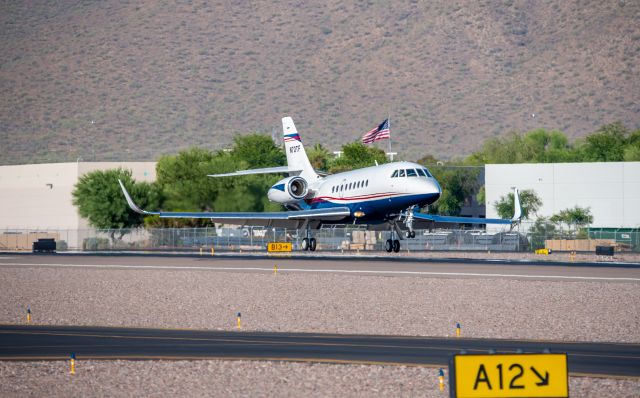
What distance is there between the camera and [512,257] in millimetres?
57594

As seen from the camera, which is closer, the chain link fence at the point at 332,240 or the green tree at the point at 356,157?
the chain link fence at the point at 332,240

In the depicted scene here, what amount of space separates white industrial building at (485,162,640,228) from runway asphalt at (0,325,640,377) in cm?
6348

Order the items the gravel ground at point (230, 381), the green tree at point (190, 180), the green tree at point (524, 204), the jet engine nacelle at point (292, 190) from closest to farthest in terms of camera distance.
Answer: the gravel ground at point (230, 381)
the jet engine nacelle at point (292, 190)
the green tree at point (190, 180)
the green tree at point (524, 204)

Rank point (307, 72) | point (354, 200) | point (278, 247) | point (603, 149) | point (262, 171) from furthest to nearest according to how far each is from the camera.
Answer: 1. point (307, 72)
2. point (603, 149)
3. point (278, 247)
4. point (262, 171)
5. point (354, 200)

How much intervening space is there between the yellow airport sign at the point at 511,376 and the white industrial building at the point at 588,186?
243 feet

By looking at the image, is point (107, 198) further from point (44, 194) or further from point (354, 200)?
point (354, 200)

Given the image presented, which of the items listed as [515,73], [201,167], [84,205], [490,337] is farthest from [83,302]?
[515,73]

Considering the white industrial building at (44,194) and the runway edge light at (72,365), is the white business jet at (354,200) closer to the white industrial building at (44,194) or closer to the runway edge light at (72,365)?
the runway edge light at (72,365)

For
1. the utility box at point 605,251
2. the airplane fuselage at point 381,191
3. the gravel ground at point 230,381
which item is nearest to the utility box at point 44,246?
the airplane fuselage at point 381,191

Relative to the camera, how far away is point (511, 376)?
12305 millimetres

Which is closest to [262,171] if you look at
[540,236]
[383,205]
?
[383,205]

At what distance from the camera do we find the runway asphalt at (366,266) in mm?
41281

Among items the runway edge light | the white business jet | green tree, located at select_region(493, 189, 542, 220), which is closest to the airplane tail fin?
the white business jet

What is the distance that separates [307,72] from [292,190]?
116 m
